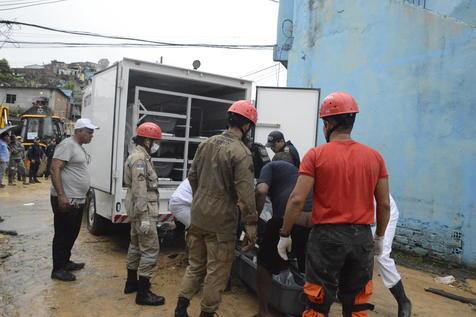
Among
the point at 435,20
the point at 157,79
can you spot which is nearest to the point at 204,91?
the point at 157,79

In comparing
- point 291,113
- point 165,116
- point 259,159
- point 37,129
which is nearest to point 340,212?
point 259,159

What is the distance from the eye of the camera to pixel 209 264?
3.41 meters

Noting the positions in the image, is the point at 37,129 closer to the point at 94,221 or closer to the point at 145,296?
the point at 94,221

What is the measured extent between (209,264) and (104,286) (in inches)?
75.0

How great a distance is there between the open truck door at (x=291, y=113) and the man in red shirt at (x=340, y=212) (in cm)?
396

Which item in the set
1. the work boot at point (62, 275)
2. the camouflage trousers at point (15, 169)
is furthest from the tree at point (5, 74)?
the work boot at point (62, 275)

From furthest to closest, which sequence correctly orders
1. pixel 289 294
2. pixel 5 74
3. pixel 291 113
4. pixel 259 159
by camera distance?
pixel 5 74, pixel 291 113, pixel 259 159, pixel 289 294

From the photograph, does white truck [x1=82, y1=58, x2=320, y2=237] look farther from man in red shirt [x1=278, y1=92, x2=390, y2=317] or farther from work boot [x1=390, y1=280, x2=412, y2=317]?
man in red shirt [x1=278, y1=92, x2=390, y2=317]

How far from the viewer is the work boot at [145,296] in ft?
13.7

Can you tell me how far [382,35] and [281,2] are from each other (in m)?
5.74

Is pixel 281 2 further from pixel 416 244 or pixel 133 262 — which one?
pixel 133 262

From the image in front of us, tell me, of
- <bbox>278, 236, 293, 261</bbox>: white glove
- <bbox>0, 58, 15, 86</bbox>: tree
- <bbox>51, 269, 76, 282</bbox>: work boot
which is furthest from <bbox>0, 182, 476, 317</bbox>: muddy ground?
<bbox>0, 58, 15, 86</bbox>: tree

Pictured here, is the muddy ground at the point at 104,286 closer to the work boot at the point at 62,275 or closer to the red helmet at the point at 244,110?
the work boot at the point at 62,275

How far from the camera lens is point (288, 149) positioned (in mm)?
5652
